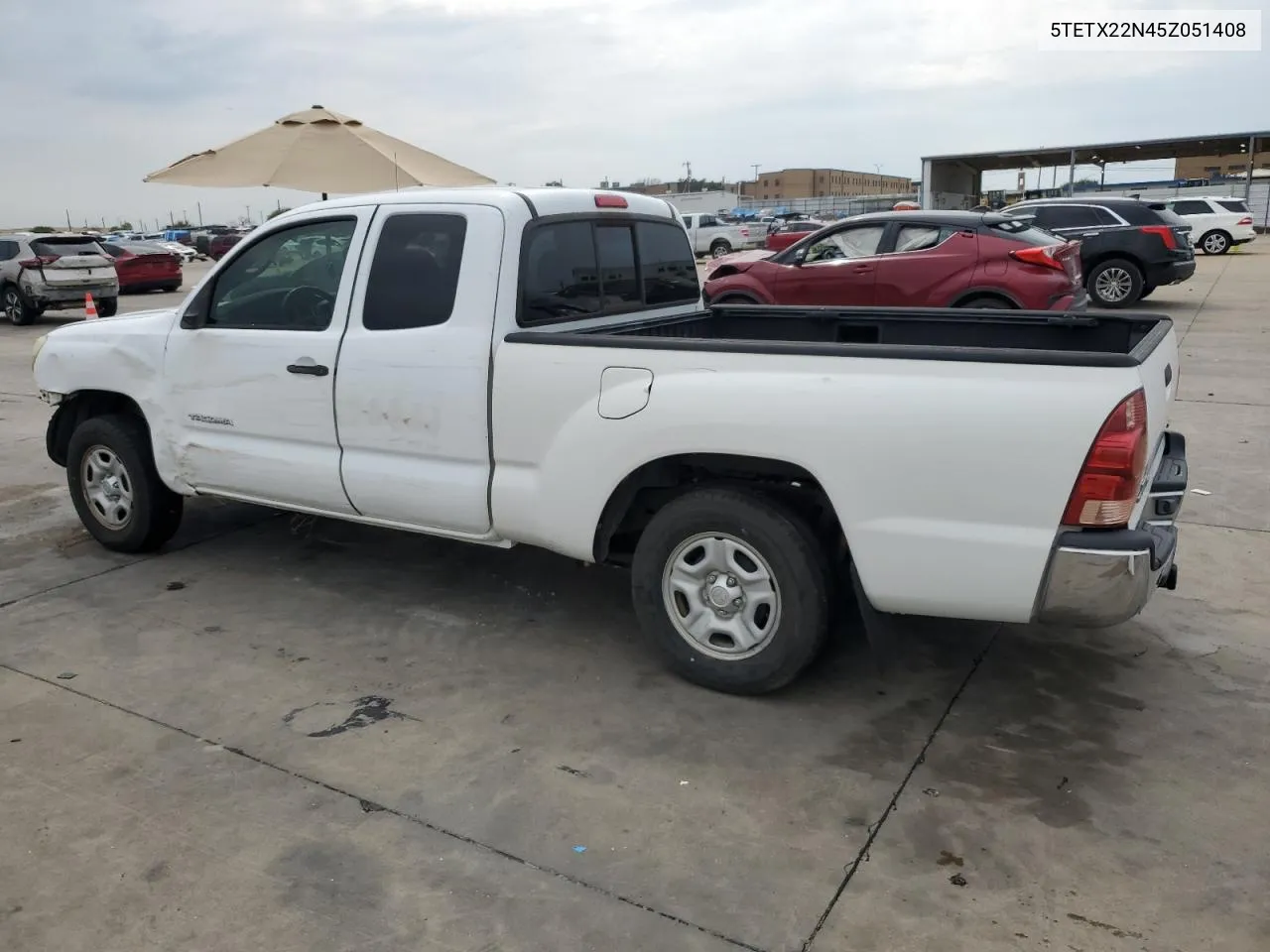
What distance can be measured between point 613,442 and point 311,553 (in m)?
2.51

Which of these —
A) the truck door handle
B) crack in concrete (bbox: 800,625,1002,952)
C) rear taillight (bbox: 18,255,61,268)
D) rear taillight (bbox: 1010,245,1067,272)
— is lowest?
crack in concrete (bbox: 800,625,1002,952)

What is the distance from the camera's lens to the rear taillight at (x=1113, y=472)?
308cm

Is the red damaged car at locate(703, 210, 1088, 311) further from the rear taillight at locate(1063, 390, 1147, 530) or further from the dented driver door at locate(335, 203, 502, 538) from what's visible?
the rear taillight at locate(1063, 390, 1147, 530)

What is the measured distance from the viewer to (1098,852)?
296 centimetres

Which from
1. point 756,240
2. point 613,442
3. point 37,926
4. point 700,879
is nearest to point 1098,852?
point 700,879

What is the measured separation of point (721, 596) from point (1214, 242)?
31.4 metres

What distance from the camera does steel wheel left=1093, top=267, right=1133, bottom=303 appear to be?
15.7 m

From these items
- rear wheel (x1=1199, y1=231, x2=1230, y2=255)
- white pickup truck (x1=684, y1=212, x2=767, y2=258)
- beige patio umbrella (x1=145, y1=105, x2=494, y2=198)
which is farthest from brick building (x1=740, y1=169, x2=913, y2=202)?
beige patio umbrella (x1=145, y1=105, x2=494, y2=198)

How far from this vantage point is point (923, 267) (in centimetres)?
1077

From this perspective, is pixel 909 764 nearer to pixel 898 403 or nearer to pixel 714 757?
pixel 714 757

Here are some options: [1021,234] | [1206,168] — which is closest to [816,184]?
[1206,168]

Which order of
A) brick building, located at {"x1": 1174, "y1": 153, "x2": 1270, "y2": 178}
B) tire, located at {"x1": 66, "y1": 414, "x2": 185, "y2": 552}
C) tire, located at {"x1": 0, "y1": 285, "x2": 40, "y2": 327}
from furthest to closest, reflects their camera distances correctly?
brick building, located at {"x1": 1174, "y1": 153, "x2": 1270, "y2": 178} < tire, located at {"x1": 0, "y1": 285, "x2": 40, "y2": 327} < tire, located at {"x1": 66, "y1": 414, "x2": 185, "y2": 552}

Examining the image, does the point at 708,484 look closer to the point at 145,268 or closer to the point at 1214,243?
the point at 145,268

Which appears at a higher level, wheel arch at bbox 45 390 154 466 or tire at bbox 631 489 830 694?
wheel arch at bbox 45 390 154 466
